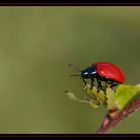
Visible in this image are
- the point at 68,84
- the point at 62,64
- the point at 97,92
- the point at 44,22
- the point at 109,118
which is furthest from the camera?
the point at 44,22

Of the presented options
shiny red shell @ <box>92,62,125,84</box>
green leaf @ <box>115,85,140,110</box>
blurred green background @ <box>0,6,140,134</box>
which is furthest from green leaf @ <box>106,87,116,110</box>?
blurred green background @ <box>0,6,140,134</box>

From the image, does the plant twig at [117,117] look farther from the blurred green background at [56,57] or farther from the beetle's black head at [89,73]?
the blurred green background at [56,57]

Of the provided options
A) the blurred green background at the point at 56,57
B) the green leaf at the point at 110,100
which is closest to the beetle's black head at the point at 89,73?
the green leaf at the point at 110,100
